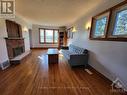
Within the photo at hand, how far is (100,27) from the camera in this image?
3.10 m

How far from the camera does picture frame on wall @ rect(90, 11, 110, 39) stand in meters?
2.79

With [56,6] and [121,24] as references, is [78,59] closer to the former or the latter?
[121,24]

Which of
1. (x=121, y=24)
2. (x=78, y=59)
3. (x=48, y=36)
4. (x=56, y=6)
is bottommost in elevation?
(x=78, y=59)

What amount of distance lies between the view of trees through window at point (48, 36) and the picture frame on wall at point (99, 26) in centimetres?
661

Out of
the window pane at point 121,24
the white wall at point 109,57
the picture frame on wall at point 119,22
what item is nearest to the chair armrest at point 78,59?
the white wall at point 109,57

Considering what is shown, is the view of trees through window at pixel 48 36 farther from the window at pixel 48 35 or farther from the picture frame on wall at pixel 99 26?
the picture frame on wall at pixel 99 26

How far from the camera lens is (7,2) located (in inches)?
117

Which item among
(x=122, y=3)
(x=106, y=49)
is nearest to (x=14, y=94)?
(x=106, y=49)

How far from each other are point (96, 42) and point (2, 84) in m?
3.22

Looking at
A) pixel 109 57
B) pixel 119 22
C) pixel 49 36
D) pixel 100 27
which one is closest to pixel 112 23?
pixel 119 22

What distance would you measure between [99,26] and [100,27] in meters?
0.09

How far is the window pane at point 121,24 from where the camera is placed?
82.1 inches

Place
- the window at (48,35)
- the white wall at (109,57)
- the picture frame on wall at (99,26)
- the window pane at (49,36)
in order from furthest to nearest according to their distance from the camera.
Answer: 1. the window pane at (49,36)
2. the window at (48,35)
3. the picture frame on wall at (99,26)
4. the white wall at (109,57)

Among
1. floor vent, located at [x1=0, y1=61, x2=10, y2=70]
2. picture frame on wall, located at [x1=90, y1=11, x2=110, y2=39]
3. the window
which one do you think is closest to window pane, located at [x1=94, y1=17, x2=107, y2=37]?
picture frame on wall, located at [x1=90, y1=11, x2=110, y2=39]
